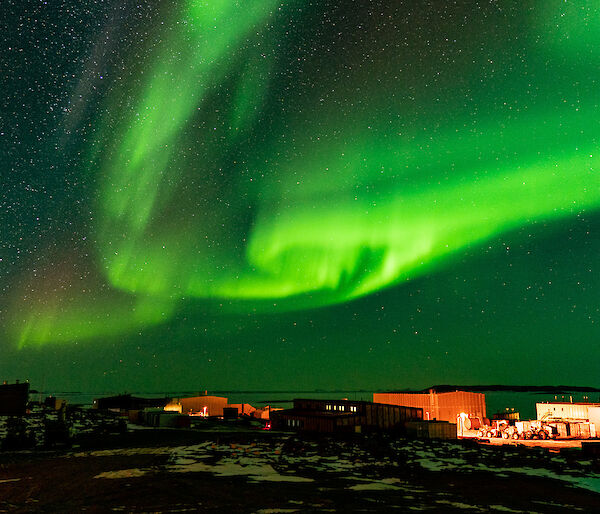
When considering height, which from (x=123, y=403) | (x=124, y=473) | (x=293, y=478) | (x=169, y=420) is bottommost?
(x=124, y=473)

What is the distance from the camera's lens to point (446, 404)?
55188 millimetres

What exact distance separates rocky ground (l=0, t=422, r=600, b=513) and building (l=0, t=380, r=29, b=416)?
30.1 meters

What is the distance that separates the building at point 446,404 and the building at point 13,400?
44.9 metres

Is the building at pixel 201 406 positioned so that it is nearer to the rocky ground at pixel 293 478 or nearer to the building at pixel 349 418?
the building at pixel 349 418

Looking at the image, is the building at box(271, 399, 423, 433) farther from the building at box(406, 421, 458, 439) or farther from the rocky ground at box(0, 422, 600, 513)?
the rocky ground at box(0, 422, 600, 513)

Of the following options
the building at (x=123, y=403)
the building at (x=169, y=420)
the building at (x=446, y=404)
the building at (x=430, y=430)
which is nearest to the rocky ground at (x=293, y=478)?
the building at (x=430, y=430)

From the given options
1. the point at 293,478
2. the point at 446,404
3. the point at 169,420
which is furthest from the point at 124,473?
the point at 446,404

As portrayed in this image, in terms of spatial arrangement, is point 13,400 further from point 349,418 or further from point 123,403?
point 349,418

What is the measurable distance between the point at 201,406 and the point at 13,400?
25195 mm

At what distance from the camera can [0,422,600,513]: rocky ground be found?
17.2m

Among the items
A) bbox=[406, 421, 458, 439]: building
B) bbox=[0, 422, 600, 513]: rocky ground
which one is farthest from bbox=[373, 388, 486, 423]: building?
bbox=[0, 422, 600, 513]: rocky ground

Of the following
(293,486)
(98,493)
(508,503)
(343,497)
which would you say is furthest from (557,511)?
(98,493)

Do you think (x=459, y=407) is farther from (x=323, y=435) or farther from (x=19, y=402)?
(x=19, y=402)

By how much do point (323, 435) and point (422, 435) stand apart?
8890mm
